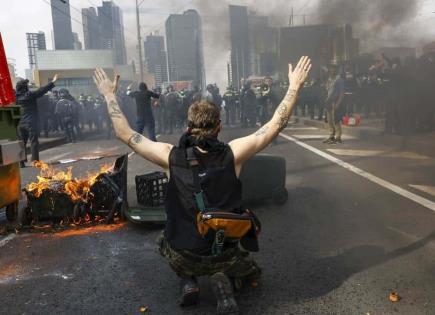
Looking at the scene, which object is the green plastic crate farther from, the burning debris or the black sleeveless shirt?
the black sleeveless shirt

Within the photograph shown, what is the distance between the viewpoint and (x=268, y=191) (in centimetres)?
553

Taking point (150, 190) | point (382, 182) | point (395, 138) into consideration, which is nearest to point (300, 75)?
point (150, 190)

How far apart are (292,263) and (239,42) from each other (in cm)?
3025

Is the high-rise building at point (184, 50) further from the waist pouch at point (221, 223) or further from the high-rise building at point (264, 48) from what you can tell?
the waist pouch at point (221, 223)

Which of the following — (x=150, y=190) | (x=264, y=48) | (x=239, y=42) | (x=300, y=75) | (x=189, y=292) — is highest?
(x=239, y=42)

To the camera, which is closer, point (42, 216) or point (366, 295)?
point (366, 295)

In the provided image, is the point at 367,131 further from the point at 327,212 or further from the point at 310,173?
the point at 327,212

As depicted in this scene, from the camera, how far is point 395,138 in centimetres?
1059

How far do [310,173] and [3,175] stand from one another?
4.59m

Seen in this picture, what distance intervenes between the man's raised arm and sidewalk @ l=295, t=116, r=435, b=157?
7237 millimetres

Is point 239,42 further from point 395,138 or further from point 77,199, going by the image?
point 77,199

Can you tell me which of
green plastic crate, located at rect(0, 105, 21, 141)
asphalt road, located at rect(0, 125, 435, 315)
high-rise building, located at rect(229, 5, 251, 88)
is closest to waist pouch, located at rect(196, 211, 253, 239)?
asphalt road, located at rect(0, 125, 435, 315)

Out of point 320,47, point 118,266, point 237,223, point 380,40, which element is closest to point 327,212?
point 118,266

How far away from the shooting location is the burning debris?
4.94 metres
